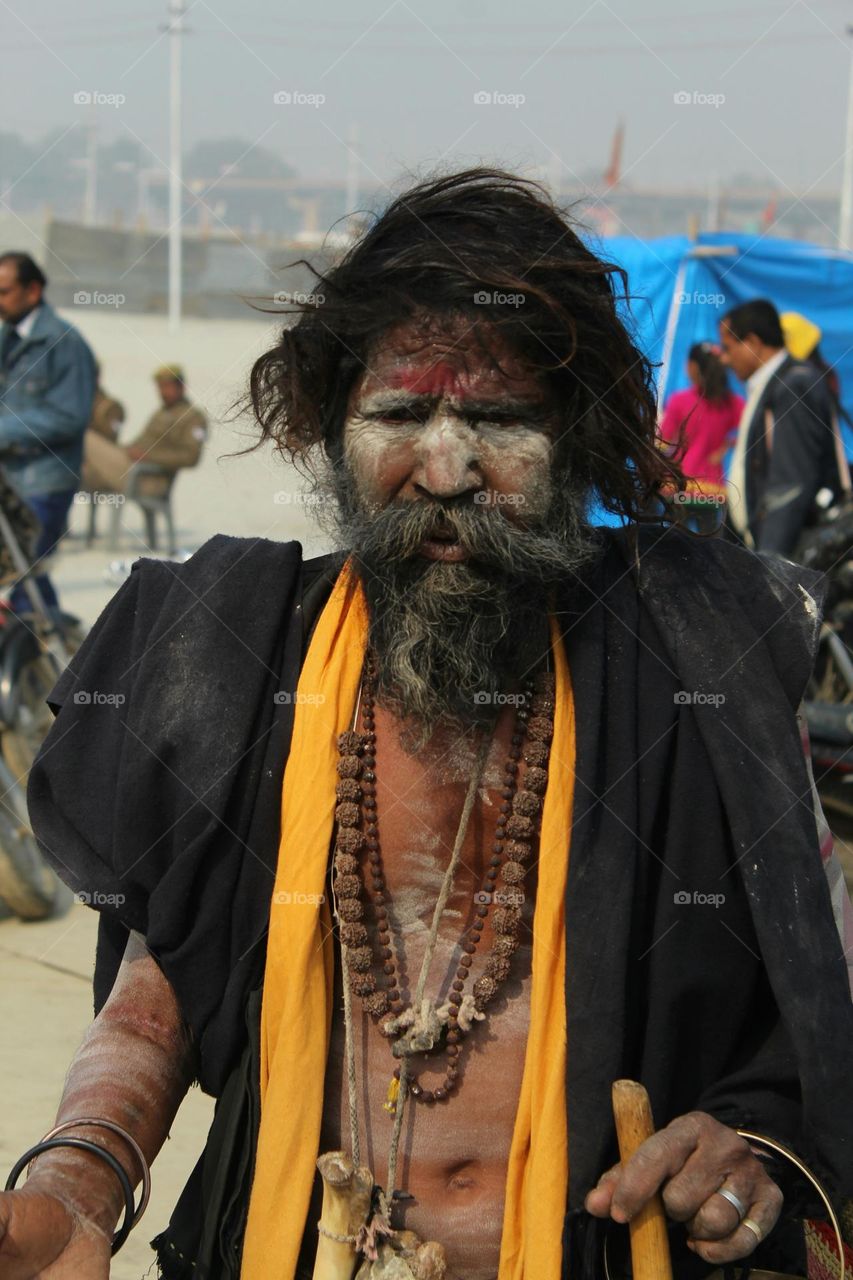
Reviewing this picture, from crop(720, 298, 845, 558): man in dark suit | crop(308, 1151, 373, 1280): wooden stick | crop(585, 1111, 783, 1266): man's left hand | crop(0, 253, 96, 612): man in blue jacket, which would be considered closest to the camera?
crop(585, 1111, 783, 1266): man's left hand

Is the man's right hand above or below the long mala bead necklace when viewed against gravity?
below

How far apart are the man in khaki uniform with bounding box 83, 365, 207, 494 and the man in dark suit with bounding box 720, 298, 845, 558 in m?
6.72

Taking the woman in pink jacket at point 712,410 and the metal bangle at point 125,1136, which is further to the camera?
the woman in pink jacket at point 712,410

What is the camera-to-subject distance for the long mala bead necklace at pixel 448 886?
6.71 ft

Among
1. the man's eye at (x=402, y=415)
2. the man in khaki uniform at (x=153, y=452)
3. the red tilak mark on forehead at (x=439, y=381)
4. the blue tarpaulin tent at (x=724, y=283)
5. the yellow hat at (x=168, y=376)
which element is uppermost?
the blue tarpaulin tent at (x=724, y=283)

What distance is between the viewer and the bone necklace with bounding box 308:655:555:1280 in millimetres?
1926

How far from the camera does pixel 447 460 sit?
2.07 m

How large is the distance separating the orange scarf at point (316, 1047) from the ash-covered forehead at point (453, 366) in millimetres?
493

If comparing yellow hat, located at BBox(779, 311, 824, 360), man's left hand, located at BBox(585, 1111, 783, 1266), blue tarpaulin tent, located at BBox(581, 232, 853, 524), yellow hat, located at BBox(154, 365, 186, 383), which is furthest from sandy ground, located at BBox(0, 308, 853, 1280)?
yellow hat, located at BBox(779, 311, 824, 360)

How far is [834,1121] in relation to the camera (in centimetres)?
191

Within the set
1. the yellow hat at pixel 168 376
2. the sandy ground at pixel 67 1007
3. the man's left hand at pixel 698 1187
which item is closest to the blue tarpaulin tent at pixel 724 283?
the sandy ground at pixel 67 1007

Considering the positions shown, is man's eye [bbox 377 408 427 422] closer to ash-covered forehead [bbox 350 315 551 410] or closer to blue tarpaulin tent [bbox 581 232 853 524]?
ash-covered forehead [bbox 350 315 551 410]

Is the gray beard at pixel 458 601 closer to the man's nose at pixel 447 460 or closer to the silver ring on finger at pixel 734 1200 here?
the man's nose at pixel 447 460

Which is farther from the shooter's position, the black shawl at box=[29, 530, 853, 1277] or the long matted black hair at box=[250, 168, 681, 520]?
the long matted black hair at box=[250, 168, 681, 520]
